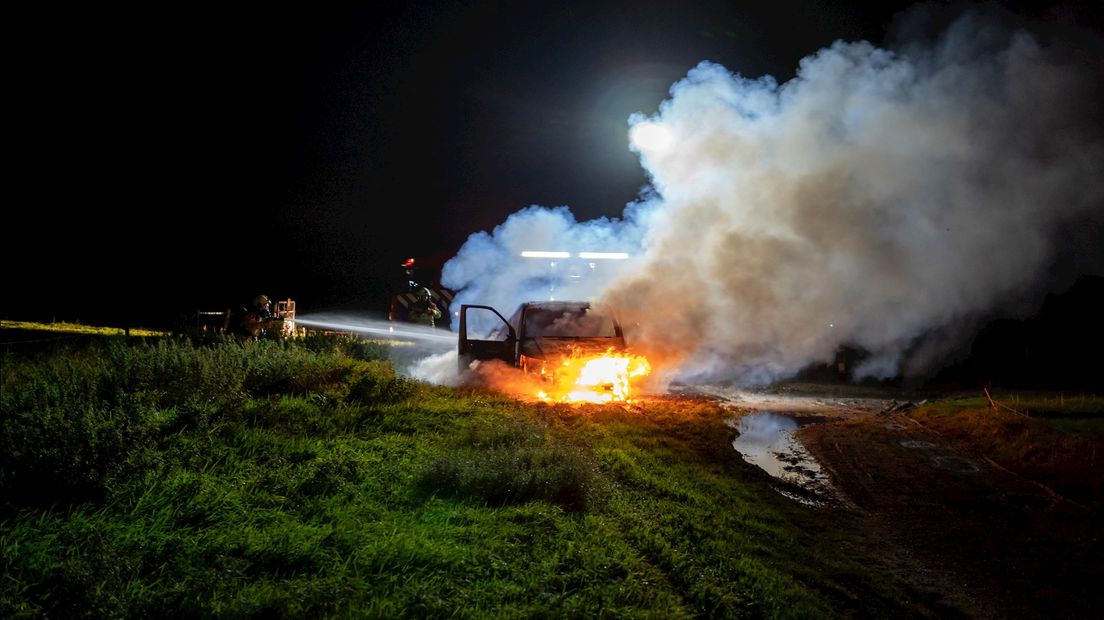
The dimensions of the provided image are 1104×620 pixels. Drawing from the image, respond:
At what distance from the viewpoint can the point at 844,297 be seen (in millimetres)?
14195

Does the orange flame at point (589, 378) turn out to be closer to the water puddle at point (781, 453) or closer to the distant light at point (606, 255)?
the water puddle at point (781, 453)

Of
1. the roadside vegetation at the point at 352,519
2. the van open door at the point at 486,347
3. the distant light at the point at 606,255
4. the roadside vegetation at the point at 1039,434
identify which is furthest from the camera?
the distant light at the point at 606,255

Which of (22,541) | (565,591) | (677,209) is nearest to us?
(22,541)

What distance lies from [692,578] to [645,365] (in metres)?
7.68

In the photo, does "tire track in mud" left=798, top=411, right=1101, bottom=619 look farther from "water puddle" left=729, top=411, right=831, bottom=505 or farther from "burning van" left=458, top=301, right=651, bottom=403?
"burning van" left=458, top=301, right=651, bottom=403

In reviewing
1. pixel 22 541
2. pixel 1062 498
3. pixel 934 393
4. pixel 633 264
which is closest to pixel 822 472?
pixel 1062 498

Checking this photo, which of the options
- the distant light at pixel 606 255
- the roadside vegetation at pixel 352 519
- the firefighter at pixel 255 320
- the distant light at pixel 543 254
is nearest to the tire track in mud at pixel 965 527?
the roadside vegetation at pixel 352 519

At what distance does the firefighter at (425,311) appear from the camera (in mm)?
20266

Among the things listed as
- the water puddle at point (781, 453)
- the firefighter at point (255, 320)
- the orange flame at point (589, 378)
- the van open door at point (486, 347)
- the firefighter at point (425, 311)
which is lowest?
the water puddle at point (781, 453)

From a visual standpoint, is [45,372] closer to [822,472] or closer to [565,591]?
[565,591]

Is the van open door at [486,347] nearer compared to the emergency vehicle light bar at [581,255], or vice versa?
the van open door at [486,347]

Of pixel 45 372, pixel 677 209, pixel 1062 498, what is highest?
pixel 677 209

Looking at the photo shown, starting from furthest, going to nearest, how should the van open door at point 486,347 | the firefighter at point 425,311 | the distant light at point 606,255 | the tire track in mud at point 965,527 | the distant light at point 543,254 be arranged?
the firefighter at point 425,311, the distant light at point 543,254, the distant light at point 606,255, the van open door at point 486,347, the tire track in mud at point 965,527

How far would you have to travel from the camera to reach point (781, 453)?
9.09 metres
